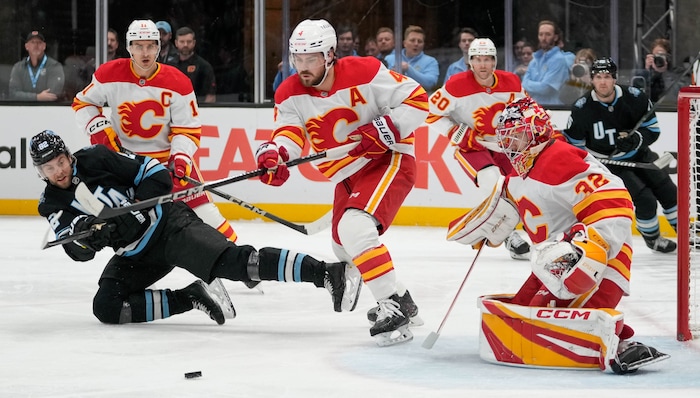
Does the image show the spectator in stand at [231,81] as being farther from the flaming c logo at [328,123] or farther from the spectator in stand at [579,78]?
the flaming c logo at [328,123]

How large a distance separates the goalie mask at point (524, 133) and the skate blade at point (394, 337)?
0.65 metres

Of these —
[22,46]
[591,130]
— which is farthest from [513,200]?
[22,46]

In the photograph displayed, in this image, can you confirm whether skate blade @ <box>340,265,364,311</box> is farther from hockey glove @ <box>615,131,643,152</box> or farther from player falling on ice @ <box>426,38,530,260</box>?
hockey glove @ <box>615,131,643,152</box>

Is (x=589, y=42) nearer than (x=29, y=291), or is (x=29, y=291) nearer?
(x=29, y=291)

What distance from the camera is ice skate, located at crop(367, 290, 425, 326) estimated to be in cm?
351

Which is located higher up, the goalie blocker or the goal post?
the goal post

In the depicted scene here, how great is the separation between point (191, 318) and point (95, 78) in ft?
4.35

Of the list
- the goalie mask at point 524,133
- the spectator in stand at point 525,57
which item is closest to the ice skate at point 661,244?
the spectator in stand at point 525,57

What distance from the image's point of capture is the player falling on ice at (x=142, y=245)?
11.8 feet

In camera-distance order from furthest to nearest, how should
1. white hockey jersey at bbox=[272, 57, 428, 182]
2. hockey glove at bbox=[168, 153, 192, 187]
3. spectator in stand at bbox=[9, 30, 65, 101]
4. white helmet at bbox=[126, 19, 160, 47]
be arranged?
spectator in stand at bbox=[9, 30, 65, 101]
white helmet at bbox=[126, 19, 160, 47]
hockey glove at bbox=[168, 153, 192, 187]
white hockey jersey at bbox=[272, 57, 428, 182]

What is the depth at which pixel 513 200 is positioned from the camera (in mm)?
3221

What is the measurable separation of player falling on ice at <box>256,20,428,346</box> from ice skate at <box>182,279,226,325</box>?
422 millimetres

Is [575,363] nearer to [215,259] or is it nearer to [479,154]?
[215,259]

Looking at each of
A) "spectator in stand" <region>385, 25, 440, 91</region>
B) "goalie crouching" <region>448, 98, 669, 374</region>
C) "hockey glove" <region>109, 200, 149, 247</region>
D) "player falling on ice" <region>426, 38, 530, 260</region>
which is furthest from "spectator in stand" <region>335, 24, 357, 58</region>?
"goalie crouching" <region>448, 98, 669, 374</region>
